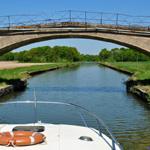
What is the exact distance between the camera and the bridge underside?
3538 cm

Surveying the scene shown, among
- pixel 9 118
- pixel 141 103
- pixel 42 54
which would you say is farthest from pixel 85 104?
pixel 42 54

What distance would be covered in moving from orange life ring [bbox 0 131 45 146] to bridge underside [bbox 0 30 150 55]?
27583mm

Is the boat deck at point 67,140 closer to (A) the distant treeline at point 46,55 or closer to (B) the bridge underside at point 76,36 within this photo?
(B) the bridge underside at point 76,36

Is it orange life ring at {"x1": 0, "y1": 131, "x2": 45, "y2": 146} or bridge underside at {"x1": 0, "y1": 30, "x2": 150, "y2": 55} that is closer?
orange life ring at {"x1": 0, "y1": 131, "x2": 45, "y2": 146}

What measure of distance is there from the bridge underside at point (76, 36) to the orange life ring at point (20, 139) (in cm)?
2758

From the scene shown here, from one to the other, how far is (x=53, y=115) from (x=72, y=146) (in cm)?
Answer: 1400

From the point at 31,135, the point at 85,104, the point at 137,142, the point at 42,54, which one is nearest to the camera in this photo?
the point at 31,135

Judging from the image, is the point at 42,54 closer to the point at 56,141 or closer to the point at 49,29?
the point at 49,29

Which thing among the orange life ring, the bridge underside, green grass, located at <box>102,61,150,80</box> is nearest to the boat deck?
the orange life ring

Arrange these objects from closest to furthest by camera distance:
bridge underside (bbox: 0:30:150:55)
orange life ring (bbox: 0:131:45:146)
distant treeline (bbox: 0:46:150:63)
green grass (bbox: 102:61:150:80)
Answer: orange life ring (bbox: 0:131:45:146) < bridge underside (bbox: 0:30:150:55) < green grass (bbox: 102:61:150:80) < distant treeline (bbox: 0:46:150:63)

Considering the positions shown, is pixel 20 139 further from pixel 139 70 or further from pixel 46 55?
pixel 46 55

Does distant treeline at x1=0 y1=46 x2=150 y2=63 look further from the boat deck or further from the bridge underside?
the boat deck

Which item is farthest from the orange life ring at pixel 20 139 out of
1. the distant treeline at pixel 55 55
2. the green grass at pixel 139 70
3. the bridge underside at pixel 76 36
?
the distant treeline at pixel 55 55

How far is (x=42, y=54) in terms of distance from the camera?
180m
